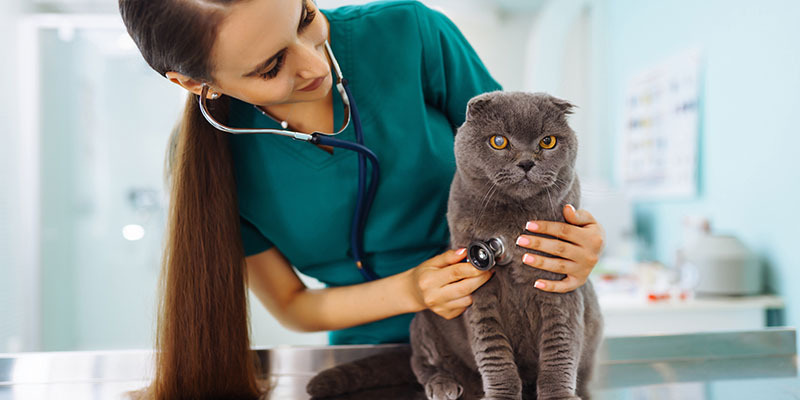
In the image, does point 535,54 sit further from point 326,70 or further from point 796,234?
point 326,70

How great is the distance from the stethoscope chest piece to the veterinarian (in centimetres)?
2

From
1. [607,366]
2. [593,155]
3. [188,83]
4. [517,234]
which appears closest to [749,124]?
[607,366]

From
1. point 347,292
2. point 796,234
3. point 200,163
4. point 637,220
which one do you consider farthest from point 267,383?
point 637,220

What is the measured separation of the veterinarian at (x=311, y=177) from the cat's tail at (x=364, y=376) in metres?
0.08

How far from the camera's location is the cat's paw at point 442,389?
676 mm

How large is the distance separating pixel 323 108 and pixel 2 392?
67 cm

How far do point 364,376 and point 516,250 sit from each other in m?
0.30

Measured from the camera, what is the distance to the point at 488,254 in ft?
2.08

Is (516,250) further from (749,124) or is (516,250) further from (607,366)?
(749,124)

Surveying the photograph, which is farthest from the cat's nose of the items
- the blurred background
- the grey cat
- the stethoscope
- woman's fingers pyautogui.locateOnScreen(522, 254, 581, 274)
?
the blurred background

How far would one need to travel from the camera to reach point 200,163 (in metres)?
0.80

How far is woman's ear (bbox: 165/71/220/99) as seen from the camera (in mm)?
709

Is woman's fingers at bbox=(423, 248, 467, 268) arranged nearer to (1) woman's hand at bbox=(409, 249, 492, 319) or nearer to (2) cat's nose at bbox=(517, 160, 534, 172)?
(1) woman's hand at bbox=(409, 249, 492, 319)

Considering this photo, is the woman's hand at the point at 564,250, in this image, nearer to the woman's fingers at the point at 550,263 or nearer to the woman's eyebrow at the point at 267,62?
the woman's fingers at the point at 550,263
